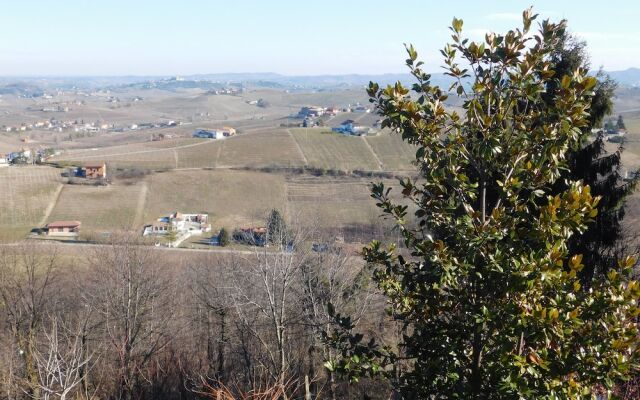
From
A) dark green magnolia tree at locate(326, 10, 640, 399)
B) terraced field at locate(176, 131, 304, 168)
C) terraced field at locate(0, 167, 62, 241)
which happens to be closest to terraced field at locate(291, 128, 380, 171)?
terraced field at locate(176, 131, 304, 168)

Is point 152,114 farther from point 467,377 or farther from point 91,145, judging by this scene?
point 467,377

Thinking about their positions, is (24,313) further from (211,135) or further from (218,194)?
(211,135)

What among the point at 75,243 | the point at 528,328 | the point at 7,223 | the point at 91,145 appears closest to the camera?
the point at 528,328

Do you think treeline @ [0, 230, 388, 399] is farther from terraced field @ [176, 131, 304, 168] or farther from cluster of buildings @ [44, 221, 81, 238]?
terraced field @ [176, 131, 304, 168]

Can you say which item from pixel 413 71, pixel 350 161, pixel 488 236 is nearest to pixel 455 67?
pixel 413 71

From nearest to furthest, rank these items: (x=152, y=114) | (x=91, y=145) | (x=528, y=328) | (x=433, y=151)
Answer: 1. (x=528, y=328)
2. (x=433, y=151)
3. (x=91, y=145)
4. (x=152, y=114)

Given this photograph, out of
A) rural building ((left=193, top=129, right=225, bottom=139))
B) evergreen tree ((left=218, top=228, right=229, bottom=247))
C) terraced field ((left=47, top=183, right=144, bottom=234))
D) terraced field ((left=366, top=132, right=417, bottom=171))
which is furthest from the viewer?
rural building ((left=193, top=129, right=225, bottom=139))
